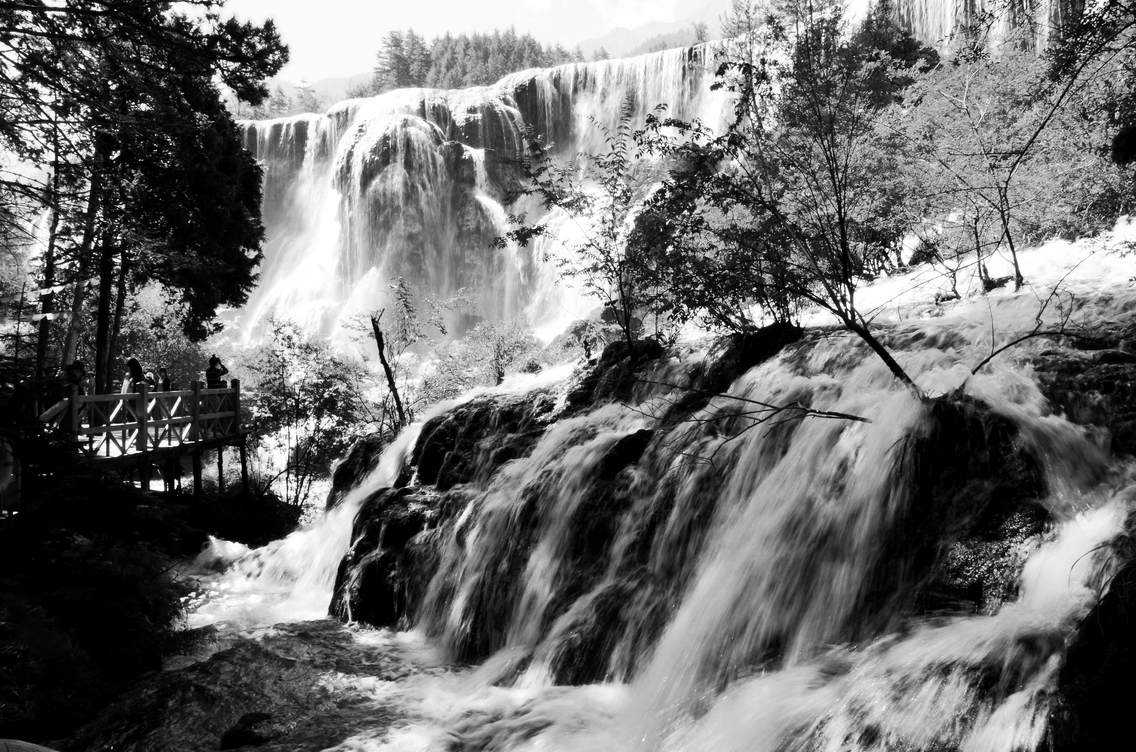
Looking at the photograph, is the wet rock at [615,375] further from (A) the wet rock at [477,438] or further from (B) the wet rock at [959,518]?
(B) the wet rock at [959,518]

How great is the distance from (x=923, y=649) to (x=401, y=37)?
3222 inches

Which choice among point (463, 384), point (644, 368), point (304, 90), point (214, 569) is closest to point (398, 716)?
point (644, 368)

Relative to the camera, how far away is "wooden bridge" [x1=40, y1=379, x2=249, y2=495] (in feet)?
36.3

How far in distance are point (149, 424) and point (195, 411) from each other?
1517 mm

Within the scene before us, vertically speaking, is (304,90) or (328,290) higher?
(304,90)

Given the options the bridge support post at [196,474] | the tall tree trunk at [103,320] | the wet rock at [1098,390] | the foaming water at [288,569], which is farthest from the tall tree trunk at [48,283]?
the wet rock at [1098,390]

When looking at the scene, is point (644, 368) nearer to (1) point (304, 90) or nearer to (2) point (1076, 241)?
(2) point (1076, 241)

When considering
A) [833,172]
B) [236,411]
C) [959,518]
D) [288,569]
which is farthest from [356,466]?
[959,518]

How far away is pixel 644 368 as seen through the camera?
10.1m

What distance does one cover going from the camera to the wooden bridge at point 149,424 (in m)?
11.1

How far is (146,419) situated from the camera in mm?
12609

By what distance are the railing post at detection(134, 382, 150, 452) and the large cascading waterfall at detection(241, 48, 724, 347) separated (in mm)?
22948

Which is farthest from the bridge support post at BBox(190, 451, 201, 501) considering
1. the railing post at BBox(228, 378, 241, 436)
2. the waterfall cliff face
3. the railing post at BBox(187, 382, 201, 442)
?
the waterfall cliff face

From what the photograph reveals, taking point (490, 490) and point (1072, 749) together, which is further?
point (490, 490)
